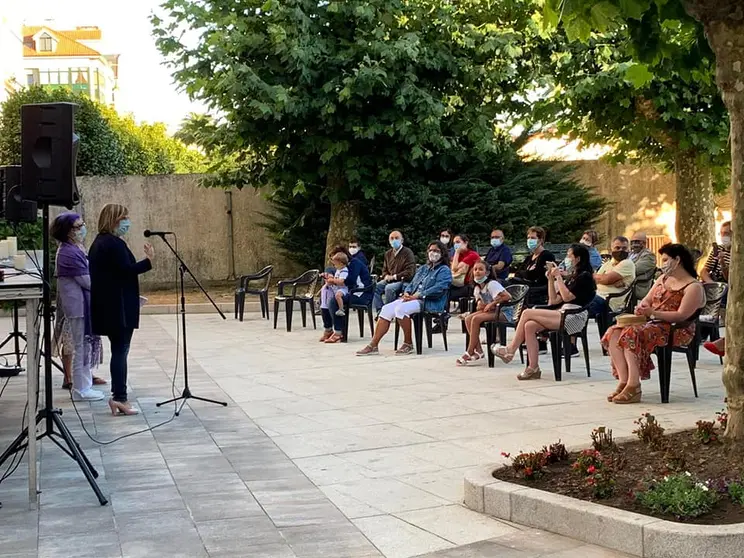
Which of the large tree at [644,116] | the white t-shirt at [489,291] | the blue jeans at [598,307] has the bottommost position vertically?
the blue jeans at [598,307]

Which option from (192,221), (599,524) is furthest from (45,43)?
(599,524)

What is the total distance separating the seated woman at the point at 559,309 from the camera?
10.2 meters

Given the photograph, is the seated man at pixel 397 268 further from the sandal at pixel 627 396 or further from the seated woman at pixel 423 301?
the sandal at pixel 627 396

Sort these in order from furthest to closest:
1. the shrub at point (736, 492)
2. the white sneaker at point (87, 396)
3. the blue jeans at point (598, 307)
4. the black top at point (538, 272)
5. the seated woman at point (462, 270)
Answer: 1. the seated woman at point (462, 270)
2. the black top at point (538, 272)
3. the blue jeans at point (598, 307)
4. the white sneaker at point (87, 396)
5. the shrub at point (736, 492)

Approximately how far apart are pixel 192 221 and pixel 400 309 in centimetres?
1267

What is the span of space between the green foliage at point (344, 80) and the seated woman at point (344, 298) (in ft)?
15.5

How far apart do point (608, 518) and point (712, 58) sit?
12.1 feet

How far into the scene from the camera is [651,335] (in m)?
8.63

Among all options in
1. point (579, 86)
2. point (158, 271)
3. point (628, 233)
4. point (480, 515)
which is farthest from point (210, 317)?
point (480, 515)

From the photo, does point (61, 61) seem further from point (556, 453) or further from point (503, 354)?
point (556, 453)

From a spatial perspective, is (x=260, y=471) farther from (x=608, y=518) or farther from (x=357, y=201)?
(x=357, y=201)

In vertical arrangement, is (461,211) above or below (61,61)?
below

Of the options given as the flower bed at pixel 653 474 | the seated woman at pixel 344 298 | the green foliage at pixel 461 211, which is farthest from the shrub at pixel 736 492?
the green foliage at pixel 461 211

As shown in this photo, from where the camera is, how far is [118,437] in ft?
25.7
